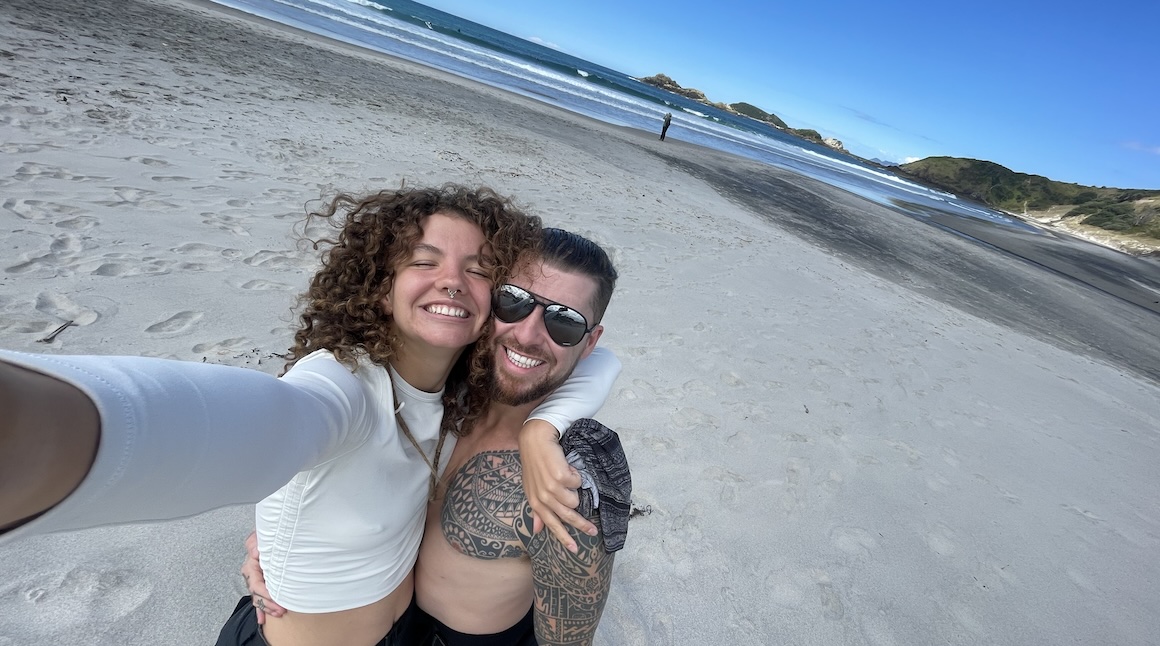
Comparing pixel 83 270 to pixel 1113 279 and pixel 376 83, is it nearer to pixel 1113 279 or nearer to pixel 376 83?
pixel 376 83

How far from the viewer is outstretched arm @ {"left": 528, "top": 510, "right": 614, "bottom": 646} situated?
1.39 m

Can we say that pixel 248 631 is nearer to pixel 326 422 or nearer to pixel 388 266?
pixel 326 422

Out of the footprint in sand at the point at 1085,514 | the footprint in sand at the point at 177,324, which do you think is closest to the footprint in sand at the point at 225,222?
the footprint in sand at the point at 177,324

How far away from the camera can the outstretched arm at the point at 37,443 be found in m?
0.55

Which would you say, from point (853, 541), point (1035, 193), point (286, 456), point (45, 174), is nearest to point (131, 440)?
point (286, 456)

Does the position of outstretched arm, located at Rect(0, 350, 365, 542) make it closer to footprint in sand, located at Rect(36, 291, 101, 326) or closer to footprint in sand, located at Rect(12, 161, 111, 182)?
footprint in sand, located at Rect(36, 291, 101, 326)

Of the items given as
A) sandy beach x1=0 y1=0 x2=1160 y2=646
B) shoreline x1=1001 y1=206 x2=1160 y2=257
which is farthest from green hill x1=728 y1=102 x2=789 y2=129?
sandy beach x1=0 y1=0 x2=1160 y2=646

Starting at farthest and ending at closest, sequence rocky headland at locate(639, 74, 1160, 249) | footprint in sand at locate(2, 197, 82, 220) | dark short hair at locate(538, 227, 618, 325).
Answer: rocky headland at locate(639, 74, 1160, 249), footprint in sand at locate(2, 197, 82, 220), dark short hair at locate(538, 227, 618, 325)

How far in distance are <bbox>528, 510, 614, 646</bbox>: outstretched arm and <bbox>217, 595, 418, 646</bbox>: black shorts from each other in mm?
435

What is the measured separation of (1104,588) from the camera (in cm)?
337

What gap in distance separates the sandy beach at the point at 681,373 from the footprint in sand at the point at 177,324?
27mm

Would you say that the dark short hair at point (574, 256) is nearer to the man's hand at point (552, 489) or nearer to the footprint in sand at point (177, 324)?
the man's hand at point (552, 489)

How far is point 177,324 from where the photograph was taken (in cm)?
324

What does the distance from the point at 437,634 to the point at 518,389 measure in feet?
2.71
